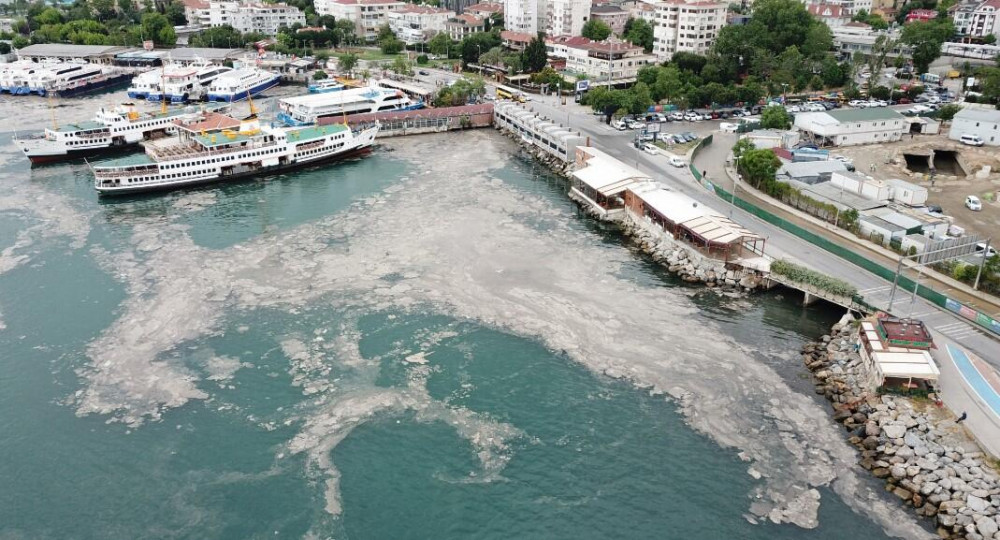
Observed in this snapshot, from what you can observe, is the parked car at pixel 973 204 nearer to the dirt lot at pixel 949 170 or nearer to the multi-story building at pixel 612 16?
the dirt lot at pixel 949 170

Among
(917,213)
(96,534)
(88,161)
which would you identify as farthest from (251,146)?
(917,213)

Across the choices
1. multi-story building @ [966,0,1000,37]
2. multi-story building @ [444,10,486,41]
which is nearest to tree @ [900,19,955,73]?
multi-story building @ [966,0,1000,37]

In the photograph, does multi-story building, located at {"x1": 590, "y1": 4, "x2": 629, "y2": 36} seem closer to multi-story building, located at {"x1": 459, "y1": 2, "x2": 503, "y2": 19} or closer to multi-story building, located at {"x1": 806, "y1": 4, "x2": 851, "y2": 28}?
multi-story building, located at {"x1": 459, "y1": 2, "x2": 503, "y2": 19}

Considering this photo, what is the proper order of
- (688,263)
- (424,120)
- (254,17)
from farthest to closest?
(254,17)
(424,120)
(688,263)

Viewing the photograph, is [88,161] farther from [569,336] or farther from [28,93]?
[569,336]

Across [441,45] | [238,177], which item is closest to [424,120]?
[238,177]

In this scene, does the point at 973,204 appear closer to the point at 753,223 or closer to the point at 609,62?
the point at 753,223

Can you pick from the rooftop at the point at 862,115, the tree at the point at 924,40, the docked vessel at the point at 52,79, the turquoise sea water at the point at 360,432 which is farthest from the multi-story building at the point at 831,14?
the docked vessel at the point at 52,79
